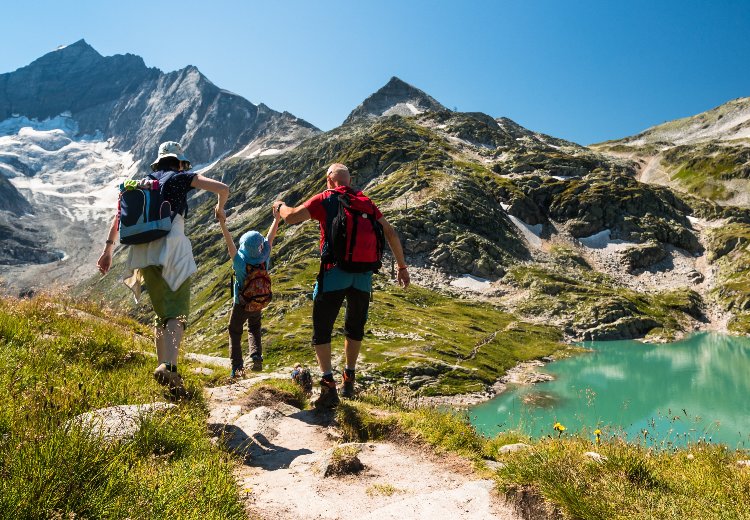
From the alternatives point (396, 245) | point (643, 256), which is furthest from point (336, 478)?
point (643, 256)

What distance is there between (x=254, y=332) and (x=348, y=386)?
4.11m

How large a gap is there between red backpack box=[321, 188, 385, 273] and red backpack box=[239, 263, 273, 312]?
12.2ft

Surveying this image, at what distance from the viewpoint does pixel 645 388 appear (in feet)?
196

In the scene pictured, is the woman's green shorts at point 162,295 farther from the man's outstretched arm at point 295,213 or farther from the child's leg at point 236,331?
the child's leg at point 236,331

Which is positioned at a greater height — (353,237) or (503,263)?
(353,237)

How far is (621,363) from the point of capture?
73.8m

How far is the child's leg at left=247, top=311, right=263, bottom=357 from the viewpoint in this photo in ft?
37.7

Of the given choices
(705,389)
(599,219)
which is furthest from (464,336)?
(599,219)

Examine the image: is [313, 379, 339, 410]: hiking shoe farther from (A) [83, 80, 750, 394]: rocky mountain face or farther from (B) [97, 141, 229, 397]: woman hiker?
(A) [83, 80, 750, 394]: rocky mountain face

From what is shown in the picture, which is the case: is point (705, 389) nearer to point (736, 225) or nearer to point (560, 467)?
point (560, 467)

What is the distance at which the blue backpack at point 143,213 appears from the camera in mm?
6383

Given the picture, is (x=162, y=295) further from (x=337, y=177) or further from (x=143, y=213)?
(x=337, y=177)

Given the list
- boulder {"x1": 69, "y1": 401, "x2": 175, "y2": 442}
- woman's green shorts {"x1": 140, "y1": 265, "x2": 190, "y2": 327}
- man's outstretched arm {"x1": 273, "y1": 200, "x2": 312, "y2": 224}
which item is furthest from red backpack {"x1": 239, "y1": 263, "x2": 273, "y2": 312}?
boulder {"x1": 69, "y1": 401, "x2": 175, "y2": 442}

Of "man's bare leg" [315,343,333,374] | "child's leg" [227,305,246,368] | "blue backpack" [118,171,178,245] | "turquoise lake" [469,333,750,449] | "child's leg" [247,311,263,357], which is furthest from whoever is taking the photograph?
"turquoise lake" [469,333,750,449]
